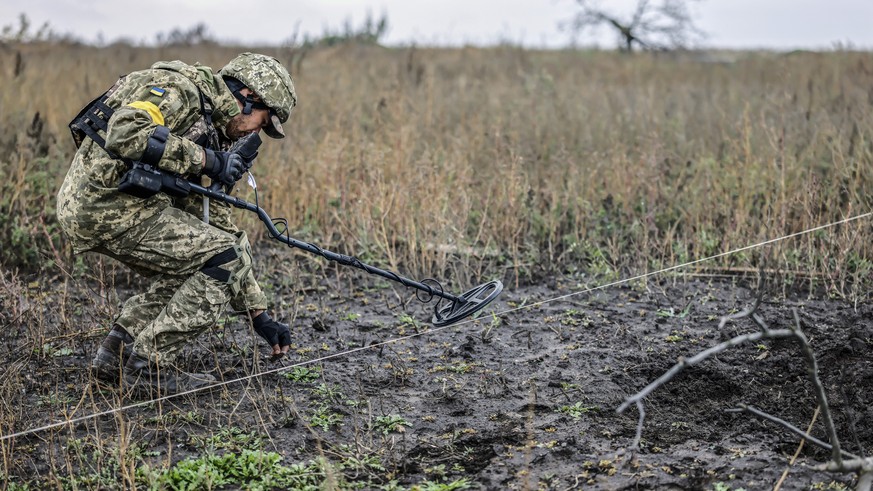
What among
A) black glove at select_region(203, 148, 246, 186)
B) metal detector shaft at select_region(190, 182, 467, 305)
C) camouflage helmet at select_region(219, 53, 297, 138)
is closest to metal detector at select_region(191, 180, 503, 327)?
metal detector shaft at select_region(190, 182, 467, 305)

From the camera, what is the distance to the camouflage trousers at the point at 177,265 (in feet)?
13.6

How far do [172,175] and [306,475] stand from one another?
5.12 ft

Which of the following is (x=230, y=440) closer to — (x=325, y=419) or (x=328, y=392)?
(x=325, y=419)

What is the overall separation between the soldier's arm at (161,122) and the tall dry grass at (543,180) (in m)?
1.86

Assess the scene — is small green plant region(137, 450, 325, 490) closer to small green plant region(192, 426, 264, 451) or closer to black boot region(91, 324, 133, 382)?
small green plant region(192, 426, 264, 451)

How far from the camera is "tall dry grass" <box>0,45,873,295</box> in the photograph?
6242 millimetres

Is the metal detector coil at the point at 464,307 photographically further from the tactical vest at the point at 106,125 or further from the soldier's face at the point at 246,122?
the tactical vest at the point at 106,125

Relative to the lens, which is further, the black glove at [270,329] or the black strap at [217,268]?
the black glove at [270,329]

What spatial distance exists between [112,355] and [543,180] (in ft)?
13.9

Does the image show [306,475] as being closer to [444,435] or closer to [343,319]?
[444,435]

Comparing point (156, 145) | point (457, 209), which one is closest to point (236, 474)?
point (156, 145)

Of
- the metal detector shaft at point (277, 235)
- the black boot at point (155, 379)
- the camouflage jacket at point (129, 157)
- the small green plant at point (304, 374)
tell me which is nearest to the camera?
the camouflage jacket at point (129, 157)

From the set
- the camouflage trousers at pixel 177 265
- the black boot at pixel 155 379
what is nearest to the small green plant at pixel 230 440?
the black boot at pixel 155 379

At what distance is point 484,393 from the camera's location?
14.3ft
